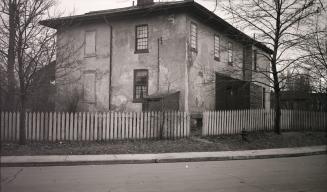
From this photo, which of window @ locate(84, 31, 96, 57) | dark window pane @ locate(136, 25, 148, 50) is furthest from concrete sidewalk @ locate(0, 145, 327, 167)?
window @ locate(84, 31, 96, 57)

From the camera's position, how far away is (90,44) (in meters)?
25.1

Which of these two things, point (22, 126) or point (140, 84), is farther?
point (140, 84)

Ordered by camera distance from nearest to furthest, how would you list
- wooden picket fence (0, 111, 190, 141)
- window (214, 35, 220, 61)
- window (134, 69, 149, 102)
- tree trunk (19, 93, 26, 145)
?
1. tree trunk (19, 93, 26, 145)
2. wooden picket fence (0, 111, 190, 141)
3. window (134, 69, 149, 102)
4. window (214, 35, 220, 61)

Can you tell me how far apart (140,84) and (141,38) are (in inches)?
122

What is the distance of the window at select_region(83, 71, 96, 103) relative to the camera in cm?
2461

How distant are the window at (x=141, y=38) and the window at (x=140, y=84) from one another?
1.45 meters

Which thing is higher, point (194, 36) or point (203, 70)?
point (194, 36)

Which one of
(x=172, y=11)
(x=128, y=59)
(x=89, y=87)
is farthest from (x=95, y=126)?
(x=172, y=11)

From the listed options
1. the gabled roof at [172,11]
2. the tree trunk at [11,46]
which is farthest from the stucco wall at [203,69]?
the tree trunk at [11,46]

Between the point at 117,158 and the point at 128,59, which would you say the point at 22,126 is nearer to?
the point at 117,158

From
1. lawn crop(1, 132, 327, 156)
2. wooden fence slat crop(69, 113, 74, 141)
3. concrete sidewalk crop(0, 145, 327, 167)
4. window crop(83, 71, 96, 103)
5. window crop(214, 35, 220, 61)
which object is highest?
window crop(214, 35, 220, 61)

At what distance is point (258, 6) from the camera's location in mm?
18781

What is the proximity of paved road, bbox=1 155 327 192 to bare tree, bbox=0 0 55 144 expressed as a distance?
16.9 ft

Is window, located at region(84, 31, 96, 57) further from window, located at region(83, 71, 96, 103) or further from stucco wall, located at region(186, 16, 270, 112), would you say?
stucco wall, located at region(186, 16, 270, 112)
